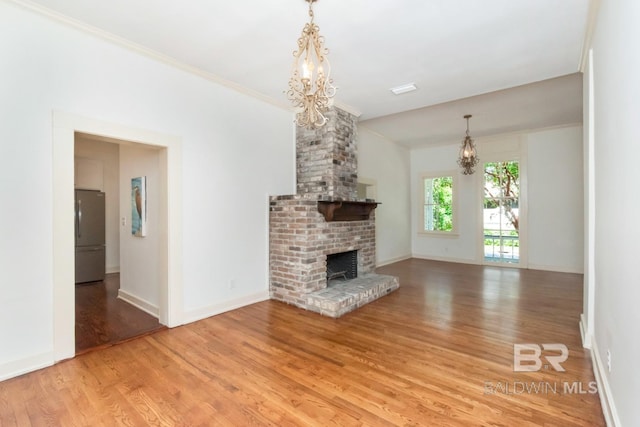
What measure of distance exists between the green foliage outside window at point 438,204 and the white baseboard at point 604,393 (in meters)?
5.66

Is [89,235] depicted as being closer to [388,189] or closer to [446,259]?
[388,189]

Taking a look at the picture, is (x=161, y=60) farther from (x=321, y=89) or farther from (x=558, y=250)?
(x=558, y=250)

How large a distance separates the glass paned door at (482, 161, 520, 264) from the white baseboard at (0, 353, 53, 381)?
26.1 ft

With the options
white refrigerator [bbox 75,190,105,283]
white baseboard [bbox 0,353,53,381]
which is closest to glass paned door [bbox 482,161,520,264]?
white baseboard [bbox 0,353,53,381]

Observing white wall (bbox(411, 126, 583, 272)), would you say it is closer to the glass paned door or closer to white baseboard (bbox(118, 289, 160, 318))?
the glass paned door

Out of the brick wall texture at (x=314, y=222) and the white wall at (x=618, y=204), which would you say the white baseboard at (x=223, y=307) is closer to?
the brick wall texture at (x=314, y=222)

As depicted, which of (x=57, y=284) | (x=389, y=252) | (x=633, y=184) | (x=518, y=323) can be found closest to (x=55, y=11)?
(x=57, y=284)

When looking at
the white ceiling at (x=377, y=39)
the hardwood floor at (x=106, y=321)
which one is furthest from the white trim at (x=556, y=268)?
the hardwood floor at (x=106, y=321)

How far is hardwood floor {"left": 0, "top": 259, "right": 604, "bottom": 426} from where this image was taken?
192 cm

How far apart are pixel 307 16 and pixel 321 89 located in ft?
2.58

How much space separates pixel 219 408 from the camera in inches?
78.8

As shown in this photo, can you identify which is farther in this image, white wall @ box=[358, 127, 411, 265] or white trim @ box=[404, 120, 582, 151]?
white wall @ box=[358, 127, 411, 265]

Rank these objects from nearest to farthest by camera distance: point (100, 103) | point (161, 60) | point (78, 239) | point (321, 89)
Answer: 1. point (321, 89)
2. point (100, 103)
3. point (161, 60)
4. point (78, 239)

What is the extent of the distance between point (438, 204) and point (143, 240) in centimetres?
697
